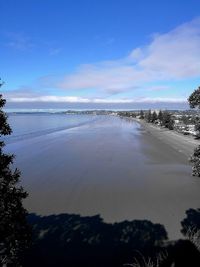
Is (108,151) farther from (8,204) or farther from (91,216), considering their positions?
(8,204)

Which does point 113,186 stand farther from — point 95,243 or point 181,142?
point 181,142

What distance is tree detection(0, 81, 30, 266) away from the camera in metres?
11.1

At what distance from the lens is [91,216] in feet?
71.2

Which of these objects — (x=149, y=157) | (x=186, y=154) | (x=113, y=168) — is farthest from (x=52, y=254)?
(x=186, y=154)

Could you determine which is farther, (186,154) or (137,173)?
(186,154)

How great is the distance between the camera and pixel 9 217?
1121 cm

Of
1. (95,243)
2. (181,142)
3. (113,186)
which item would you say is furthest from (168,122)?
(95,243)

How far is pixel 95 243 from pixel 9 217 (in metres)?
7.52

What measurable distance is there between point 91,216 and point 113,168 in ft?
55.4

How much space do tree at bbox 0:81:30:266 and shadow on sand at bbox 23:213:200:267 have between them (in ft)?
15.5

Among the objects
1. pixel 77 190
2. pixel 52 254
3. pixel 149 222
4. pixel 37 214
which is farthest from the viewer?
pixel 77 190

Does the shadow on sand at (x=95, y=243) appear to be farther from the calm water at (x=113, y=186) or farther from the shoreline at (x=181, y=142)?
the shoreline at (x=181, y=142)

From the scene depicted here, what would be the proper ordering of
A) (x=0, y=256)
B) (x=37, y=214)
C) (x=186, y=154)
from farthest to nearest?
(x=186, y=154) → (x=37, y=214) → (x=0, y=256)

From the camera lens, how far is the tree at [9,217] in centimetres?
1110
